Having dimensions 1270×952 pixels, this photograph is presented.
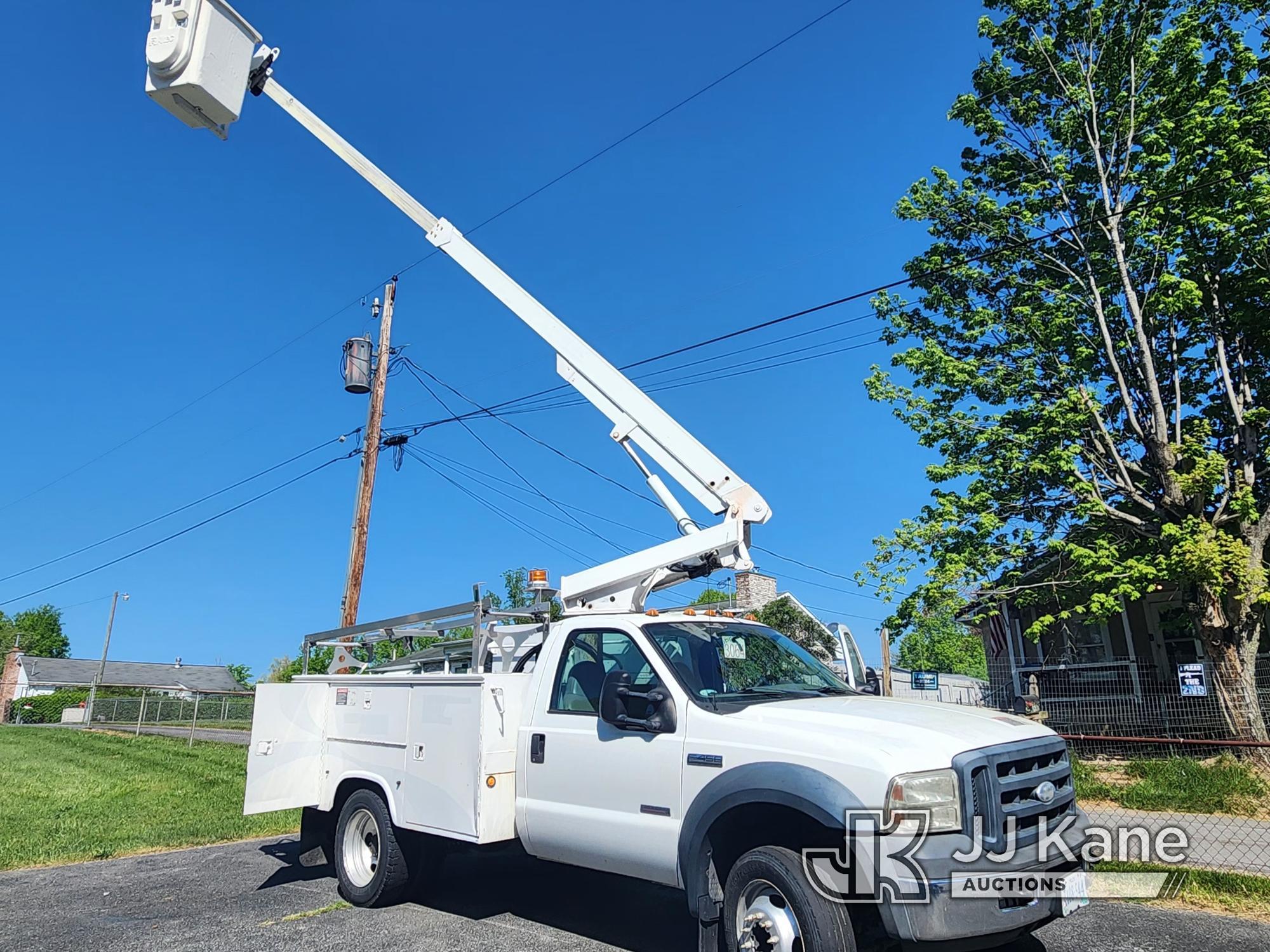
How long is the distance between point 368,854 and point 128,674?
85715 mm

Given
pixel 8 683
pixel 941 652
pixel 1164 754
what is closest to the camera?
pixel 1164 754

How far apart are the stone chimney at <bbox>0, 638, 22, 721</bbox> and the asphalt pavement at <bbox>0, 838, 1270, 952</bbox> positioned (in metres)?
61.9

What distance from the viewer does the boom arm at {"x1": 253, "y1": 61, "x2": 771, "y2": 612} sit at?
6.38 metres

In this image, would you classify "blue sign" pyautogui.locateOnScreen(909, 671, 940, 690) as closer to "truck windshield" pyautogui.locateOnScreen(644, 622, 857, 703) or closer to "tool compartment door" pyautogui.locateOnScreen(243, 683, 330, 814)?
"truck windshield" pyautogui.locateOnScreen(644, 622, 857, 703)

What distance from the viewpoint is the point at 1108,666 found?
1803 centimetres

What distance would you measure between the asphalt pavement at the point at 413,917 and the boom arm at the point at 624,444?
87.3 inches

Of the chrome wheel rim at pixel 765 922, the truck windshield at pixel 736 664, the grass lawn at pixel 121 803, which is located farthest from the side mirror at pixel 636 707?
the grass lawn at pixel 121 803

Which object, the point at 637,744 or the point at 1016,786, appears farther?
the point at 637,744

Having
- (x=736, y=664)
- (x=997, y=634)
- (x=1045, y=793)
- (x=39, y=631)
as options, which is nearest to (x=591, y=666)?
(x=736, y=664)

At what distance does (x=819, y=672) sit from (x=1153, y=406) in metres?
11.4

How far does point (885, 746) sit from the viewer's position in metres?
4.04

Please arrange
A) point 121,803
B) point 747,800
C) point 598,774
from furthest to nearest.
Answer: point 121,803
point 598,774
point 747,800

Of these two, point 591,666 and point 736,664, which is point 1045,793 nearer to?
point 736,664

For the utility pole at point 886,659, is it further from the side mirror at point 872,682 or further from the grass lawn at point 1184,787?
the side mirror at point 872,682
